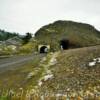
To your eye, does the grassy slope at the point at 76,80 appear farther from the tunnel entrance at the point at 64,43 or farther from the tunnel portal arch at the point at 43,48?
the tunnel entrance at the point at 64,43

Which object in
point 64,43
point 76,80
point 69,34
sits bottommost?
point 76,80

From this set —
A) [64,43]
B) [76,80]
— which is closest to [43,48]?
[64,43]

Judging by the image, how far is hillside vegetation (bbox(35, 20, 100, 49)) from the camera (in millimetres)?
104688

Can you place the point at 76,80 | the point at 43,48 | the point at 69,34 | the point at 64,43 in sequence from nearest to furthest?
the point at 76,80, the point at 43,48, the point at 64,43, the point at 69,34

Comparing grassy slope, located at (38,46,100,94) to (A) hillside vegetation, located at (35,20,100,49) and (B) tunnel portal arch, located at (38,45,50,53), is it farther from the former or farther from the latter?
(A) hillside vegetation, located at (35,20,100,49)

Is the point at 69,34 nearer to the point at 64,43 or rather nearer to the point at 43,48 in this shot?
the point at 64,43

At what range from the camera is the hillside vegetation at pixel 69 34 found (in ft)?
343

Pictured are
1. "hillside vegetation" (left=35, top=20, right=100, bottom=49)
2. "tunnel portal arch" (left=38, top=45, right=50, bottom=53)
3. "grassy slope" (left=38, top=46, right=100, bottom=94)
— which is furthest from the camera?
"hillside vegetation" (left=35, top=20, right=100, bottom=49)

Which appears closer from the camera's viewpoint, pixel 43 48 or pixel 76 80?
pixel 76 80

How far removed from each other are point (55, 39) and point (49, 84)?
271 feet

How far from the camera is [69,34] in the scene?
110 meters

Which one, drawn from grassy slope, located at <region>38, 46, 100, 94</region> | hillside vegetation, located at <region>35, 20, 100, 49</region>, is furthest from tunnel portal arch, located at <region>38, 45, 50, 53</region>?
grassy slope, located at <region>38, 46, 100, 94</region>

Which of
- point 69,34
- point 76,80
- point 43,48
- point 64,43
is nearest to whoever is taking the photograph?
point 76,80

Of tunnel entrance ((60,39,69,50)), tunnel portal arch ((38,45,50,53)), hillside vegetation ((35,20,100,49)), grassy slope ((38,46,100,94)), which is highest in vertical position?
hillside vegetation ((35,20,100,49))
